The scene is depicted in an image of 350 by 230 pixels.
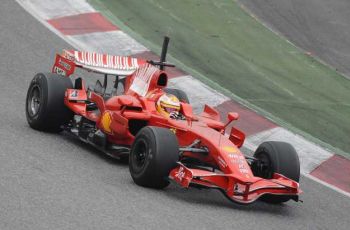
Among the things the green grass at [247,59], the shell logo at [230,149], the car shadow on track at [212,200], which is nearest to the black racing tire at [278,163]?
the car shadow on track at [212,200]

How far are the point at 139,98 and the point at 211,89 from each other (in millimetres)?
3302

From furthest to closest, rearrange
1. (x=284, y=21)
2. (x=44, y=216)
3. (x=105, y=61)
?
(x=284, y=21) < (x=105, y=61) < (x=44, y=216)

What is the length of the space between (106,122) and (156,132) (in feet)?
4.13

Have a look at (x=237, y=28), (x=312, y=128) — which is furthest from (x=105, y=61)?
(x=237, y=28)

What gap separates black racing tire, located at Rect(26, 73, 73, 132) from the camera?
1042 cm

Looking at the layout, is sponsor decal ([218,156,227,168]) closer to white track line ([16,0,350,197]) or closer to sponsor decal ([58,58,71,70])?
white track line ([16,0,350,197])

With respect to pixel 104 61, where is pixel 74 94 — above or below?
below

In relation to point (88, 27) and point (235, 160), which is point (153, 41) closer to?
point (88, 27)

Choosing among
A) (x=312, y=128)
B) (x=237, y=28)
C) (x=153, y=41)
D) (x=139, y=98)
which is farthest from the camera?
(x=237, y=28)

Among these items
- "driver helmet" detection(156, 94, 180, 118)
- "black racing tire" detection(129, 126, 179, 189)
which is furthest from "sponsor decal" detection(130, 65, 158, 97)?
"black racing tire" detection(129, 126, 179, 189)

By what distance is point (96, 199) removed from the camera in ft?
26.4

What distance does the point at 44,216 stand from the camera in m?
7.23

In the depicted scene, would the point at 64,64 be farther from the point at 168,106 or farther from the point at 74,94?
the point at 168,106

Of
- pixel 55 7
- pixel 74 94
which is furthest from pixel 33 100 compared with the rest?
pixel 55 7
